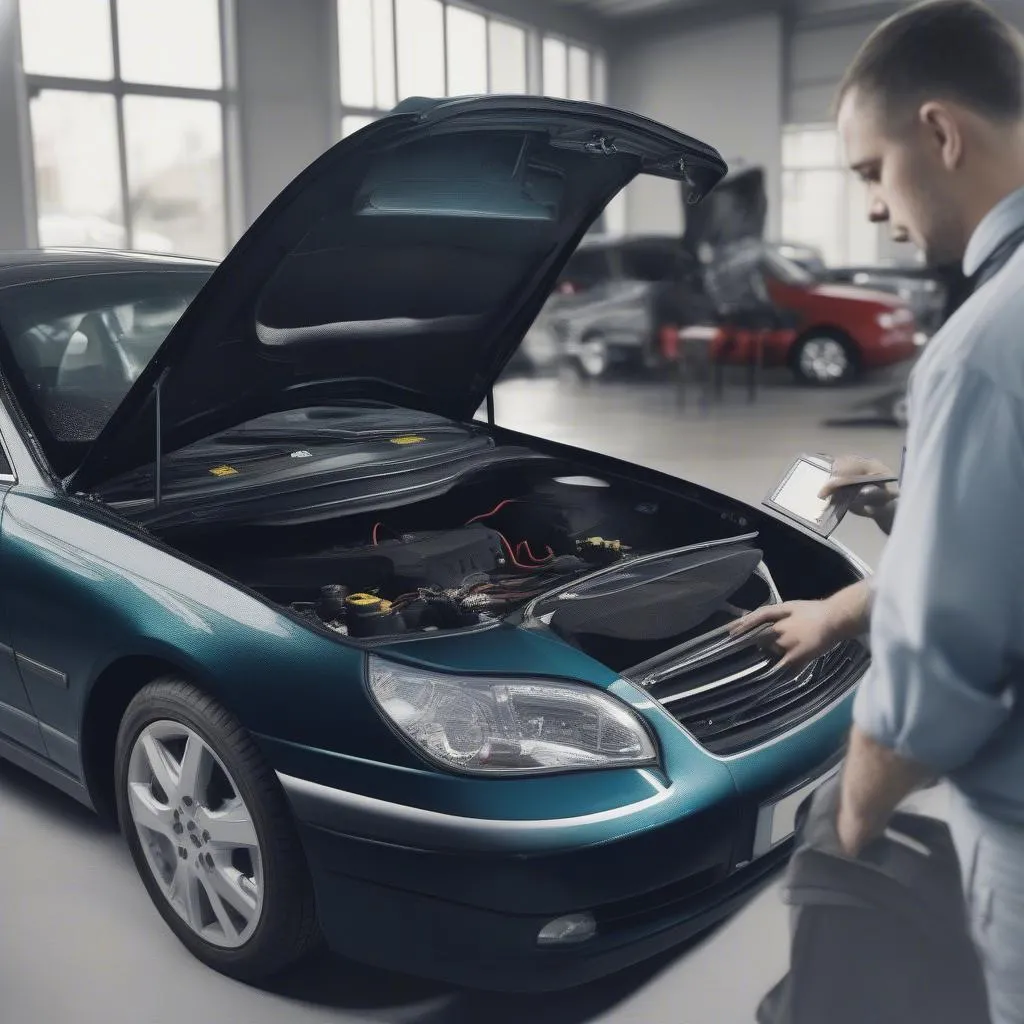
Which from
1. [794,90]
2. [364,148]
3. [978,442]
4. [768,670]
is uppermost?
[794,90]

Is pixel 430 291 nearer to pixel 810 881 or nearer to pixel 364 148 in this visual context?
pixel 364 148

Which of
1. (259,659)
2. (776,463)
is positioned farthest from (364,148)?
(776,463)

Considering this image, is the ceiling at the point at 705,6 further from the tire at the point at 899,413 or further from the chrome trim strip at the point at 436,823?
the chrome trim strip at the point at 436,823

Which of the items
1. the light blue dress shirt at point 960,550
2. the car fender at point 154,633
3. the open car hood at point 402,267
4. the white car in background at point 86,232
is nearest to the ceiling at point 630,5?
the white car in background at point 86,232

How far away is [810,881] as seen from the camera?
1.12 m

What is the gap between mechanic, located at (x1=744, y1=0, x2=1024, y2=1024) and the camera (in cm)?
86

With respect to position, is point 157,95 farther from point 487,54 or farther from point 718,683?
point 718,683

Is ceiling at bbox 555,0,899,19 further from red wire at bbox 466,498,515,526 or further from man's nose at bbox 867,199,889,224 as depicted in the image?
man's nose at bbox 867,199,889,224

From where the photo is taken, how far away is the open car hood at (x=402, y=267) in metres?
2.01

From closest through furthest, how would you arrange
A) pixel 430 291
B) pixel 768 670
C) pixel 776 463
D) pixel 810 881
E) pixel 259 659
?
pixel 810 881
pixel 259 659
pixel 768 670
pixel 430 291
pixel 776 463

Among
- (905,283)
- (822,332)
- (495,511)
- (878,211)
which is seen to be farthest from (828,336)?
(878,211)

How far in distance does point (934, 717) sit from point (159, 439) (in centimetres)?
175

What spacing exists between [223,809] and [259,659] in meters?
0.30

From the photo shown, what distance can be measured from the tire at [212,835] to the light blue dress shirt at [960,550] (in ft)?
3.66
